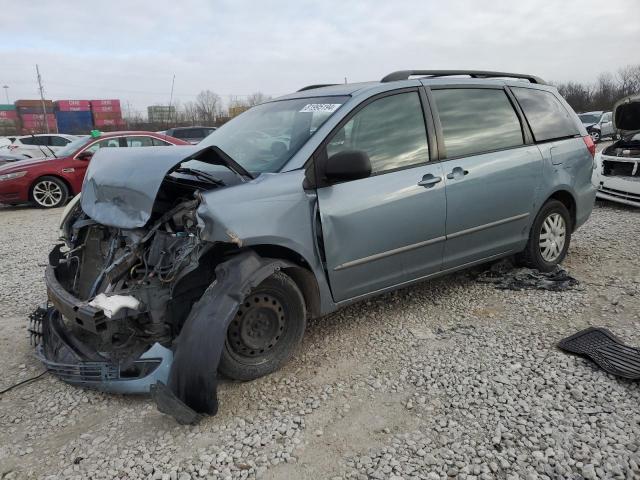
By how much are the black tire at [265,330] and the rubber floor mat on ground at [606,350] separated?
183 cm

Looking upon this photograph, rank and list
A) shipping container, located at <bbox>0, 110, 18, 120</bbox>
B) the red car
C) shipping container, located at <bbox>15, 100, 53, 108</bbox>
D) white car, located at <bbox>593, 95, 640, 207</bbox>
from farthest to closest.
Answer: shipping container, located at <bbox>15, 100, 53, 108</bbox>, shipping container, located at <bbox>0, 110, 18, 120</bbox>, the red car, white car, located at <bbox>593, 95, 640, 207</bbox>

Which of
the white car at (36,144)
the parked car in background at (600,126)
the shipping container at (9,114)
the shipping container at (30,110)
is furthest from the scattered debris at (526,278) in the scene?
the shipping container at (9,114)

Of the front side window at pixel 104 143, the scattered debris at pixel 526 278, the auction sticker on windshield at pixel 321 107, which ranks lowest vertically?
the scattered debris at pixel 526 278

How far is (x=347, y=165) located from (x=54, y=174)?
8.85 metres

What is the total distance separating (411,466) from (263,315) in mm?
1224

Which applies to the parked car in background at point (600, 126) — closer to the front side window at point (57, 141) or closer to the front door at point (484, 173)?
the front door at point (484, 173)

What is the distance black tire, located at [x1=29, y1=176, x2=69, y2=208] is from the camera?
9.91 metres

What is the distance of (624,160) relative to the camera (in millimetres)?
7984

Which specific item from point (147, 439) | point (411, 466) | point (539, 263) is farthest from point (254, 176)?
point (539, 263)

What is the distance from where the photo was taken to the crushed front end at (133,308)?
2695 mm

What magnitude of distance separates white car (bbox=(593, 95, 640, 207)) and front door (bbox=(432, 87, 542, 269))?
165 inches

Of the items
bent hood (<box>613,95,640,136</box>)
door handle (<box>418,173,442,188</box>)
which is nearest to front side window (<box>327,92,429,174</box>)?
door handle (<box>418,173,442,188</box>)

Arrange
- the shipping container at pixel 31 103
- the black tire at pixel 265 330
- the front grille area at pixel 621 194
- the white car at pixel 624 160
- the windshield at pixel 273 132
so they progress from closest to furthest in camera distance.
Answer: the black tire at pixel 265 330
the windshield at pixel 273 132
the front grille area at pixel 621 194
the white car at pixel 624 160
the shipping container at pixel 31 103

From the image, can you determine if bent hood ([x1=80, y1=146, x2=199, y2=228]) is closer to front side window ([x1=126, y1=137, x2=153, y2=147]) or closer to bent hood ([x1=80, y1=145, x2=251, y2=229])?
bent hood ([x1=80, y1=145, x2=251, y2=229])
